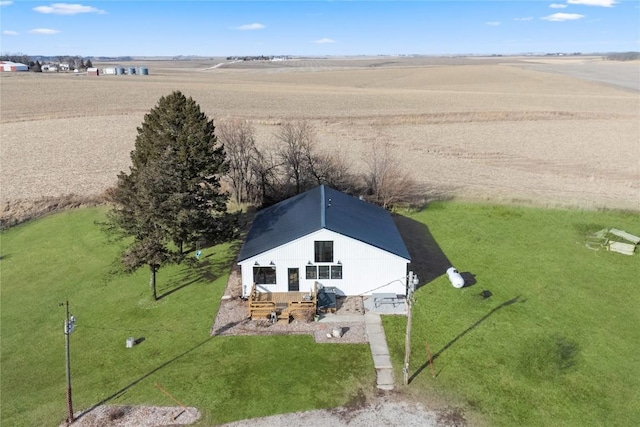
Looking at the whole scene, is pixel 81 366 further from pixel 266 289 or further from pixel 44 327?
pixel 266 289

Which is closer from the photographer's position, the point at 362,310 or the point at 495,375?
the point at 495,375

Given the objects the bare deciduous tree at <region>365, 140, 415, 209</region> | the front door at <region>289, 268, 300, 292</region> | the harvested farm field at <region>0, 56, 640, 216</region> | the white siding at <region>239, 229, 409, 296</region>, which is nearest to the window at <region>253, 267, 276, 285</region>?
the white siding at <region>239, 229, 409, 296</region>

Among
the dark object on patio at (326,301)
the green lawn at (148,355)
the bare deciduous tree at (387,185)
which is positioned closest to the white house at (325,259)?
the dark object on patio at (326,301)

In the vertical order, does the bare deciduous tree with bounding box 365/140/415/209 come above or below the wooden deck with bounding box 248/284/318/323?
above

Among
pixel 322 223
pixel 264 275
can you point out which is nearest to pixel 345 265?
pixel 322 223

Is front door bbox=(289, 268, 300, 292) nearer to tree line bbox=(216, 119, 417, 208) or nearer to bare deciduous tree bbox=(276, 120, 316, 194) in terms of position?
tree line bbox=(216, 119, 417, 208)

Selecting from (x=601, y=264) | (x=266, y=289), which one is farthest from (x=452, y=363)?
(x=601, y=264)

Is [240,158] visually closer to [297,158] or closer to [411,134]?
[297,158]
